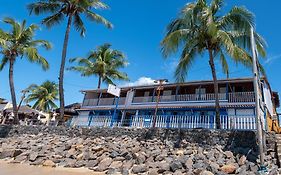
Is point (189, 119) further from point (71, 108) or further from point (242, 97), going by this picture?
point (71, 108)

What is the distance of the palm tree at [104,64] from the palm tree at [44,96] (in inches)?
445

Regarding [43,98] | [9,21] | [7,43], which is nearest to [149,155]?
[7,43]

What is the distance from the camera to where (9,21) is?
66.3 feet

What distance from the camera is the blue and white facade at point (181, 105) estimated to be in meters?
14.4

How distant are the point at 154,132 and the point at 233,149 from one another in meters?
4.19

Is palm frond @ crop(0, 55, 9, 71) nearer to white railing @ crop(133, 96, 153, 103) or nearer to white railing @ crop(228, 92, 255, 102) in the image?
white railing @ crop(133, 96, 153, 103)

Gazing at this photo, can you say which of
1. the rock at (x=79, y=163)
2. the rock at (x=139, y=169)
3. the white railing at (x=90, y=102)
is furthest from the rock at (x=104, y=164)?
the white railing at (x=90, y=102)

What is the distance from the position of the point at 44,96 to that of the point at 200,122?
1053 inches

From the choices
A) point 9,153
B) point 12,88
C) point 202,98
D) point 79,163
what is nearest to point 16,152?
point 9,153

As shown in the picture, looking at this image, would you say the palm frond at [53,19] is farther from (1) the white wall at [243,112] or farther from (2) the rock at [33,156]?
(1) the white wall at [243,112]

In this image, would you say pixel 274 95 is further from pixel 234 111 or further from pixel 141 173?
pixel 141 173

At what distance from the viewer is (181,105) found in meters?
19.1

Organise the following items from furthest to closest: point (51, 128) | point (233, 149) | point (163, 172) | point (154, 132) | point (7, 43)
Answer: point (7, 43) → point (51, 128) → point (154, 132) → point (233, 149) → point (163, 172)

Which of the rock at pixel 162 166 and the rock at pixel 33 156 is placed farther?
the rock at pixel 33 156
